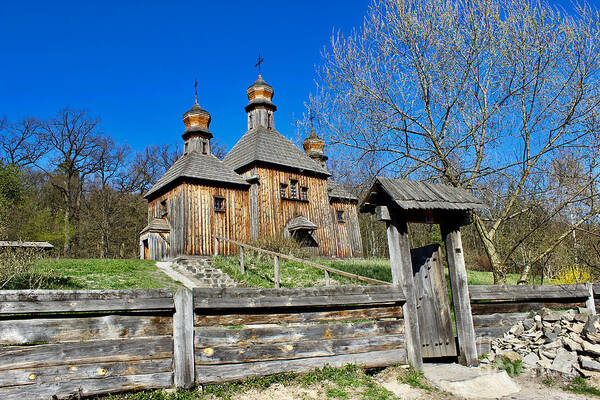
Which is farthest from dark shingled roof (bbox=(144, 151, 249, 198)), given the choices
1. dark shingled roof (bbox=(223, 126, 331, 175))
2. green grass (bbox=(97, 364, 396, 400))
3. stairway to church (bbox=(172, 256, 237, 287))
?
green grass (bbox=(97, 364, 396, 400))

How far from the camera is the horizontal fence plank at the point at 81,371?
4.48m

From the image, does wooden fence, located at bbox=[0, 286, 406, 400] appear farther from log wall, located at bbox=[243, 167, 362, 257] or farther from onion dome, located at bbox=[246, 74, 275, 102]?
onion dome, located at bbox=[246, 74, 275, 102]

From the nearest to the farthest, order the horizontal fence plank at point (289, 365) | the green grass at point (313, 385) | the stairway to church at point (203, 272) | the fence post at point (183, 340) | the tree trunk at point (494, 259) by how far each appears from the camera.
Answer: the green grass at point (313, 385) < the fence post at point (183, 340) < the horizontal fence plank at point (289, 365) < the tree trunk at point (494, 259) < the stairway to church at point (203, 272)

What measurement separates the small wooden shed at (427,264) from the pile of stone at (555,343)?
0.73 m

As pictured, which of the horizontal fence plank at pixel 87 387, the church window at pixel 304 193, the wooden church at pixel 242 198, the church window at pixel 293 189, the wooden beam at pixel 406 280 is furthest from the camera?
the church window at pixel 304 193

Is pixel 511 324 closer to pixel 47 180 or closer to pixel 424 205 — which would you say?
pixel 424 205

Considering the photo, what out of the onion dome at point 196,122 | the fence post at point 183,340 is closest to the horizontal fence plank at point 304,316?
the fence post at point 183,340

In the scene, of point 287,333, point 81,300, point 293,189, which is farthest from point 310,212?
point 81,300

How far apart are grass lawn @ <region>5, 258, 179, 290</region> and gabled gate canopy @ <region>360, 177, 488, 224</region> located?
7.88m

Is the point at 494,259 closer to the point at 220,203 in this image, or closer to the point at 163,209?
the point at 220,203

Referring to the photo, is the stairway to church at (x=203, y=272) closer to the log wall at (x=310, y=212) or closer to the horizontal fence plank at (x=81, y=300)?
the log wall at (x=310, y=212)

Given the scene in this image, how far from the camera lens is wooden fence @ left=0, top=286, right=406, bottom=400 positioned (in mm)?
4613

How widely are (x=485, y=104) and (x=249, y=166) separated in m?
13.1

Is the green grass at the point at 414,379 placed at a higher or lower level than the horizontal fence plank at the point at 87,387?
lower
